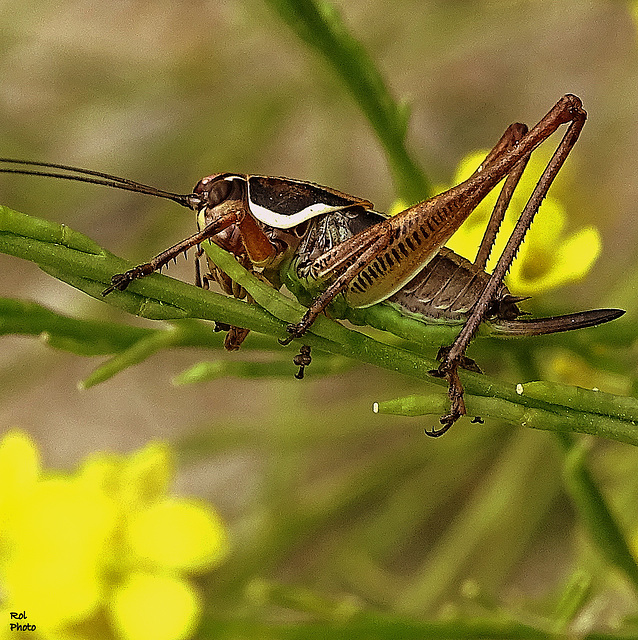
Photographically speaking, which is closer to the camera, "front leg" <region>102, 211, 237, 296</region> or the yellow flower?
"front leg" <region>102, 211, 237, 296</region>

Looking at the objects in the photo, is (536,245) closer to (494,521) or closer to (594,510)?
(594,510)

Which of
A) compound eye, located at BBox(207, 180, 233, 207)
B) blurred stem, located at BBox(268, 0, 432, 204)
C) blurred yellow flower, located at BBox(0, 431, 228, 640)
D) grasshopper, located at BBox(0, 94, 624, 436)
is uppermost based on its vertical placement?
blurred stem, located at BBox(268, 0, 432, 204)

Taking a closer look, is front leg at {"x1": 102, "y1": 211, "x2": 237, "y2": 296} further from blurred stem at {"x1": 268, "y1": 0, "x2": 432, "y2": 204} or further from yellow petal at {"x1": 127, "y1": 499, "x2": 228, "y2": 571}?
yellow petal at {"x1": 127, "y1": 499, "x2": 228, "y2": 571}

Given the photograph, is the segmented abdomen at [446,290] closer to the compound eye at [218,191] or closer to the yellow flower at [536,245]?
the yellow flower at [536,245]

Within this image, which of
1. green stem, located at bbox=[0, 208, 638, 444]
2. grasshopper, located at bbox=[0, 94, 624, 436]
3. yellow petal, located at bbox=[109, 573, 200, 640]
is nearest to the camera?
green stem, located at bbox=[0, 208, 638, 444]

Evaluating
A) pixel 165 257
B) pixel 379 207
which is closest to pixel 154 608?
pixel 165 257

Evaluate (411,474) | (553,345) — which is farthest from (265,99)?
(553,345)

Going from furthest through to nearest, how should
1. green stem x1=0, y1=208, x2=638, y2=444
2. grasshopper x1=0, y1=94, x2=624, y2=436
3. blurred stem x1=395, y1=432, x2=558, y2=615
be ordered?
1. blurred stem x1=395, y1=432, x2=558, y2=615
2. grasshopper x1=0, y1=94, x2=624, y2=436
3. green stem x1=0, y1=208, x2=638, y2=444

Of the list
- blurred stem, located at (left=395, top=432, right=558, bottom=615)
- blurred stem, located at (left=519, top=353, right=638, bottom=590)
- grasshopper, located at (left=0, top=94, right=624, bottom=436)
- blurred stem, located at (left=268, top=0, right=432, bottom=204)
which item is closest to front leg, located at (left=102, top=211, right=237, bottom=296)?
grasshopper, located at (left=0, top=94, right=624, bottom=436)
